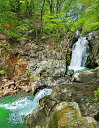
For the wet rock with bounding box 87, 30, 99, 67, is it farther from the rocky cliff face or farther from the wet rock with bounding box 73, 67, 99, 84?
the rocky cliff face

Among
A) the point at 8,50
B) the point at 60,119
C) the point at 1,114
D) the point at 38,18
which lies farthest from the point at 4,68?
the point at 60,119

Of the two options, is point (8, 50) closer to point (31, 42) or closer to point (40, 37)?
point (31, 42)

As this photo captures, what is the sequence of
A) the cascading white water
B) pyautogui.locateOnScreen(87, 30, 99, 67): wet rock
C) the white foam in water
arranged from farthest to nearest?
the cascading white water → pyautogui.locateOnScreen(87, 30, 99, 67): wet rock → the white foam in water

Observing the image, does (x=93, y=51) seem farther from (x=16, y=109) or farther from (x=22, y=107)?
(x=16, y=109)

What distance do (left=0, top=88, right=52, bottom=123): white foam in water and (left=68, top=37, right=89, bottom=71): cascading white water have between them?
613cm

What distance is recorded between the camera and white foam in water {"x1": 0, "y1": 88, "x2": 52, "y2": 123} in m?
5.33

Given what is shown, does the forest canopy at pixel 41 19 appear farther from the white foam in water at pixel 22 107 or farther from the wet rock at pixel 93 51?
the white foam in water at pixel 22 107

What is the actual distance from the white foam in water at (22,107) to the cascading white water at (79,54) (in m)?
6.13

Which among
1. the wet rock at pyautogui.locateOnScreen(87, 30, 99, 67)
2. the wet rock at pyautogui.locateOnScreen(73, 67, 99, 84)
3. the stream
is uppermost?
the wet rock at pyautogui.locateOnScreen(87, 30, 99, 67)

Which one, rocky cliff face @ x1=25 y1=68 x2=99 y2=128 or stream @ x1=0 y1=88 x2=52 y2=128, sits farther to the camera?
stream @ x1=0 y1=88 x2=52 y2=128

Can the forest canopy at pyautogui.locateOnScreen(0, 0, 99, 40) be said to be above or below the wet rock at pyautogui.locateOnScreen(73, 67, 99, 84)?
above

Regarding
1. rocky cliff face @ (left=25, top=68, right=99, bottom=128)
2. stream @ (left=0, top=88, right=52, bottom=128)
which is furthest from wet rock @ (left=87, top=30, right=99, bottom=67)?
stream @ (left=0, top=88, right=52, bottom=128)

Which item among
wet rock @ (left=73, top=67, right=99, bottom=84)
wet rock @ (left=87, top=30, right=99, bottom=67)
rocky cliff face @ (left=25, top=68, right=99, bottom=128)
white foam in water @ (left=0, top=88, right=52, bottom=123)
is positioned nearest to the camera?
rocky cliff face @ (left=25, top=68, right=99, bottom=128)

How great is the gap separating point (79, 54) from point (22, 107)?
896 centimetres
